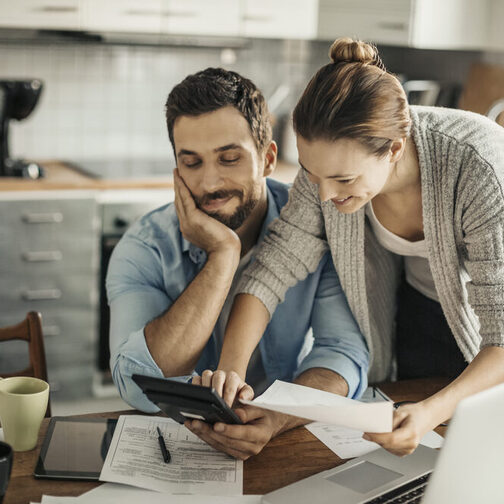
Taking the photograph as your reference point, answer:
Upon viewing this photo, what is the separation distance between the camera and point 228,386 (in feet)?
4.43

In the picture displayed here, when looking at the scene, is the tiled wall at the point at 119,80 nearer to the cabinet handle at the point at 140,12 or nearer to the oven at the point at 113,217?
the cabinet handle at the point at 140,12

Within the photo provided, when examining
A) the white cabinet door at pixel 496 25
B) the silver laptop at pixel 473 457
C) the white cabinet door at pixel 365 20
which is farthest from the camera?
the white cabinet door at pixel 365 20

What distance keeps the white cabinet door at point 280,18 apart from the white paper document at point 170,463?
2.43 m

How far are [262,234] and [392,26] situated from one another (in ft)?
6.69

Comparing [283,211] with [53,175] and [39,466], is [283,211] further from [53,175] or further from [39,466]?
[53,175]

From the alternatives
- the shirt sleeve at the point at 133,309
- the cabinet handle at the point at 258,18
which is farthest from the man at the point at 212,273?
the cabinet handle at the point at 258,18

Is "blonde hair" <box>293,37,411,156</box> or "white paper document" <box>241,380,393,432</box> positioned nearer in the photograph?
"white paper document" <box>241,380,393,432</box>

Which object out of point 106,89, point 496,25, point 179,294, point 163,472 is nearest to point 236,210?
point 179,294

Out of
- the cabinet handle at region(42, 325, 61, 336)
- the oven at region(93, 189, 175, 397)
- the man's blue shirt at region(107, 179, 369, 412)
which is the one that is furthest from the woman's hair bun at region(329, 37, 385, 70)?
the cabinet handle at region(42, 325, 61, 336)

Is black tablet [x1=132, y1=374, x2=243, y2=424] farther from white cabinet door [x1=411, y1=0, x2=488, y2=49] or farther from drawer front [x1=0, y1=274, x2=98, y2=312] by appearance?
white cabinet door [x1=411, y1=0, x2=488, y2=49]

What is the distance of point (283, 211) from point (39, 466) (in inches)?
29.7

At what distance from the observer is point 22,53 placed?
3412 millimetres

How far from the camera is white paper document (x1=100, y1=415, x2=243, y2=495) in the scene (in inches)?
47.4

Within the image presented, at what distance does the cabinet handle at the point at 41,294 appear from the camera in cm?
→ 306
